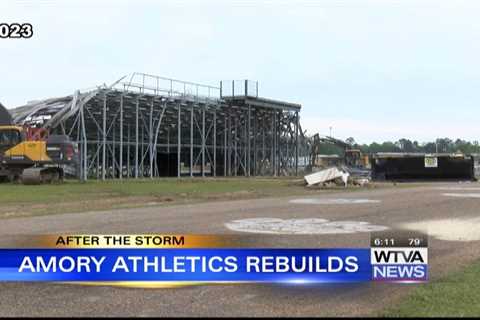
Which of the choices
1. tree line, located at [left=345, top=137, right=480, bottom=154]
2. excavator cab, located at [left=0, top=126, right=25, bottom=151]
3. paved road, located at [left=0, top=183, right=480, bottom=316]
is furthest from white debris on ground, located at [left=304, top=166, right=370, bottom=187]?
tree line, located at [left=345, top=137, right=480, bottom=154]

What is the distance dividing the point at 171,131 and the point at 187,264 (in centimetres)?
5922

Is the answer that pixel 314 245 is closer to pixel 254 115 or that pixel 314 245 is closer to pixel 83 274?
pixel 83 274

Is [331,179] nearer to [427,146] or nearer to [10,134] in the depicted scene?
[10,134]

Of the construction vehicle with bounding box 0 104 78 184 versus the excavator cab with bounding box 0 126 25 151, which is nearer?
the construction vehicle with bounding box 0 104 78 184

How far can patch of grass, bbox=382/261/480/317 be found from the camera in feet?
22.9

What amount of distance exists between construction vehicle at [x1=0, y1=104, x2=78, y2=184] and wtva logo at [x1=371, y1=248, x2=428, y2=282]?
35.4 m

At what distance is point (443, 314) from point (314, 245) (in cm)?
511

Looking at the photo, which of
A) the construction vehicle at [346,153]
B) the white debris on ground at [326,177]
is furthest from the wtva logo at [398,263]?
the construction vehicle at [346,153]

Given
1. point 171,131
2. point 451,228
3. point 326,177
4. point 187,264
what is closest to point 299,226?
point 451,228

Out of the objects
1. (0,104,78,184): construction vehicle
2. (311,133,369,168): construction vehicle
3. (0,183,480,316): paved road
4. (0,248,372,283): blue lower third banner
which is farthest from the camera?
(311,133,369,168): construction vehicle

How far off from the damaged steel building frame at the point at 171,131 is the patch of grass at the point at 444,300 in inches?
1709

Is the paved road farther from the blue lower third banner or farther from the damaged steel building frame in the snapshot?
the damaged steel building frame

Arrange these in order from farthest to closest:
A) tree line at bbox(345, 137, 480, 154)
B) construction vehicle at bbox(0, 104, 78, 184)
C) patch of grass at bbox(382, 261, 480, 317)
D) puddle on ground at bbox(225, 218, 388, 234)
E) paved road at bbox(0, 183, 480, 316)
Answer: tree line at bbox(345, 137, 480, 154) < construction vehicle at bbox(0, 104, 78, 184) < puddle on ground at bbox(225, 218, 388, 234) < paved road at bbox(0, 183, 480, 316) < patch of grass at bbox(382, 261, 480, 317)

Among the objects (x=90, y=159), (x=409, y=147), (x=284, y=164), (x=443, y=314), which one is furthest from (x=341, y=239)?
(x=409, y=147)
